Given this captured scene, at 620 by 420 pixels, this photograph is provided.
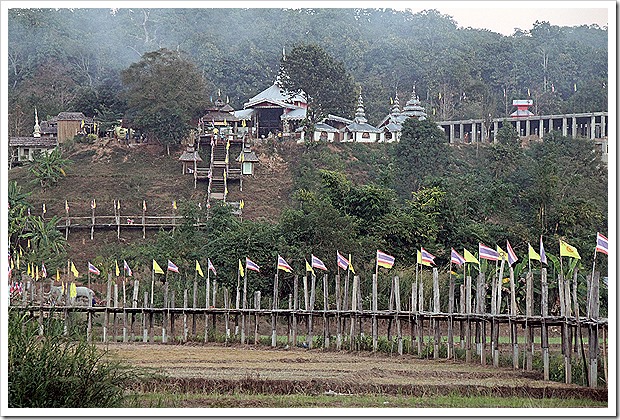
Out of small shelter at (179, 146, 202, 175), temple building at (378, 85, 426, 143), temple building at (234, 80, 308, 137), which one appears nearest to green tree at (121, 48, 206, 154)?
small shelter at (179, 146, 202, 175)

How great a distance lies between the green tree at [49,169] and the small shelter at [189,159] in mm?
4287

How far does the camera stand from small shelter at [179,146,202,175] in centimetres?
4241

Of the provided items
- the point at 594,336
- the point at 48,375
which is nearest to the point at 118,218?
the point at 594,336

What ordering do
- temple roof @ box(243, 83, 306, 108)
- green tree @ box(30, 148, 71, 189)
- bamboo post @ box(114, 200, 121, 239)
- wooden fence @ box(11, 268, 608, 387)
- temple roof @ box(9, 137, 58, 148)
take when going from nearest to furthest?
1. wooden fence @ box(11, 268, 608, 387)
2. bamboo post @ box(114, 200, 121, 239)
3. green tree @ box(30, 148, 71, 189)
4. temple roof @ box(9, 137, 58, 148)
5. temple roof @ box(243, 83, 306, 108)

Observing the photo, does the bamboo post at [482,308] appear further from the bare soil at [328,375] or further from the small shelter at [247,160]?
the small shelter at [247,160]

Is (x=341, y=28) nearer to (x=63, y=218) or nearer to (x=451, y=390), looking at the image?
(x=63, y=218)

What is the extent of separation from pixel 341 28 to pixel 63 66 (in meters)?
18.8

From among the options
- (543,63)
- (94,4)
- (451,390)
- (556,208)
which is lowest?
(451,390)

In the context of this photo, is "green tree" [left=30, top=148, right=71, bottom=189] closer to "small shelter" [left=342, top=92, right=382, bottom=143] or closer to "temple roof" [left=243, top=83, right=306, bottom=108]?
"temple roof" [left=243, top=83, right=306, bottom=108]

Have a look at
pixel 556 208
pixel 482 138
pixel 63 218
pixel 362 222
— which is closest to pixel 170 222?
pixel 63 218

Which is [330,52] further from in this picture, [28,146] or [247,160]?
[28,146]

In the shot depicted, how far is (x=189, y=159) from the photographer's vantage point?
4241 cm

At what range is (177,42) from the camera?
73.1 m

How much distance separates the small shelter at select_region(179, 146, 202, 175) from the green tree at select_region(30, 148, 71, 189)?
4287 mm
